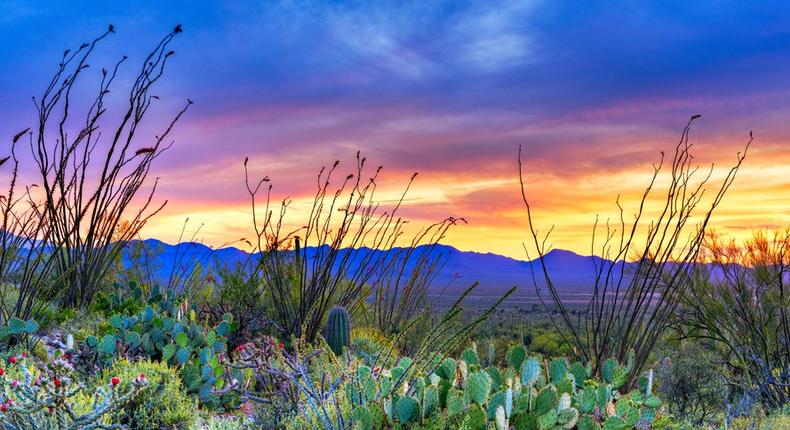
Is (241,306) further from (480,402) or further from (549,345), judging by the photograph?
Result: (549,345)

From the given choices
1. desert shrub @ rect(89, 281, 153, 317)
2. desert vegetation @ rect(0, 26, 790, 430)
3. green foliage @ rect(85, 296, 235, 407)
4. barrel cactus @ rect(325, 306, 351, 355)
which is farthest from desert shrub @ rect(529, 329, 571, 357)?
green foliage @ rect(85, 296, 235, 407)

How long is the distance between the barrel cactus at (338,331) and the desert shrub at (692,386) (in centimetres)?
500

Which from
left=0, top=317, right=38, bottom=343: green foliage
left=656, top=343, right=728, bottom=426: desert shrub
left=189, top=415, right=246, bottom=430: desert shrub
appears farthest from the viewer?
left=656, top=343, right=728, bottom=426: desert shrub

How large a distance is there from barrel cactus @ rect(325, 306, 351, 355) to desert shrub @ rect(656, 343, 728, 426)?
5002mm

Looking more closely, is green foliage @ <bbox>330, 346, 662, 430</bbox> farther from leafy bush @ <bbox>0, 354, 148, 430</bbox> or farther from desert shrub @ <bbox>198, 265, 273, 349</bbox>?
desert shrub @ <bbox>198, 265, 273, 349</bbox>

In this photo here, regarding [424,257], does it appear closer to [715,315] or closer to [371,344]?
[371,344]

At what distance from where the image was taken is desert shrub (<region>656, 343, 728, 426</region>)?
10328 mm

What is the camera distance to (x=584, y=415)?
3.56 meters

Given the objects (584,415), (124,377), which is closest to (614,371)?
(584,415)

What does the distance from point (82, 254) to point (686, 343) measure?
983cm

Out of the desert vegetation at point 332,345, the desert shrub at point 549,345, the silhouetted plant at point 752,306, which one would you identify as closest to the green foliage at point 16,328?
the desert vegetation at point 332,345

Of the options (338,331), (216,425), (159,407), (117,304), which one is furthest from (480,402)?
(117,304)

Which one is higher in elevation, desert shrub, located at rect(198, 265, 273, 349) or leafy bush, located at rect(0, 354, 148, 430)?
desert shrub, located at rect(198, 265, 273, 349)

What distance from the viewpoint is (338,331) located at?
753 centimetres
